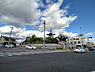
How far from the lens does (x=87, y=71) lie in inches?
223

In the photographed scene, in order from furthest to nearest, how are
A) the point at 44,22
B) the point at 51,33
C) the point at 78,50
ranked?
the point at 51,33
the point at 44,22
the point at 78,50

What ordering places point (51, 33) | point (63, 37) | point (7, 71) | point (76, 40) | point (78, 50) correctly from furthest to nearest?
point (76, 40)
point (51, 33)
point (63, 37)
point (78, 50)
point (7, 71)

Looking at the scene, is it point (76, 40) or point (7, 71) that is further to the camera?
point (76, 40)

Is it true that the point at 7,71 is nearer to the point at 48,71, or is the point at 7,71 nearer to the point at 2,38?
the point at 48,71

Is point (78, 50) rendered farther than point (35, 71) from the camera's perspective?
Yes

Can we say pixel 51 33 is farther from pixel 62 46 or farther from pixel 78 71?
pixel 78 71

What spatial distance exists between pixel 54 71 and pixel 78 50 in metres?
18.9

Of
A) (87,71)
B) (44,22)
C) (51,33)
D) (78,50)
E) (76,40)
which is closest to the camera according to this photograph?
(87,71)

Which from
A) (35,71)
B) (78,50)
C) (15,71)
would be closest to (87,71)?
(35,71)

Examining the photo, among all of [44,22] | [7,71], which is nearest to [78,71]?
[7,71]

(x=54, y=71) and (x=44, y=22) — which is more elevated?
(x=44, y=22)

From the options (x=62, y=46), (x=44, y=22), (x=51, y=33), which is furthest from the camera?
(x=51, y=33)

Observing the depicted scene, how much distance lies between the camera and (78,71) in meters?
5.65

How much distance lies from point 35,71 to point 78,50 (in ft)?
63.8
